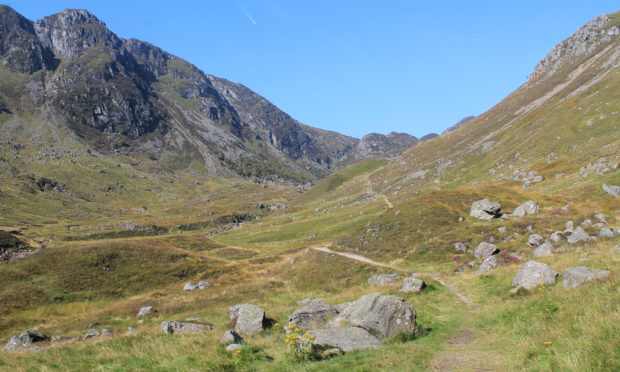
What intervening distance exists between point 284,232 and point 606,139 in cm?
9600

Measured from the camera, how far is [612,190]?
4547cm

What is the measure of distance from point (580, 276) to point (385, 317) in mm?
9782

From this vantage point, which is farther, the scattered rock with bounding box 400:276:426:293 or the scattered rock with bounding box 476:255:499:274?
the scattered rock with bounding box 476:255:499:274

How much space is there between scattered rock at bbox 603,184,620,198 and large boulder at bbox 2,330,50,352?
6747 cm

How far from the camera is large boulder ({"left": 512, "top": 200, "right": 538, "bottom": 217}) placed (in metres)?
42.9

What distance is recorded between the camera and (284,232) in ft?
388

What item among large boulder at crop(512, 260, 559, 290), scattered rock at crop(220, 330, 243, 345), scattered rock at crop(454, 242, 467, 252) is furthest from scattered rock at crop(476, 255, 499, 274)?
scattered rock at crop(220, 330, 243, 345)

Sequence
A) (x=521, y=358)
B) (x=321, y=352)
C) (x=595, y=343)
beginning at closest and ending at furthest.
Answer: (x=595, y=343)
(x=521, y=358)
(x=321, y=352)

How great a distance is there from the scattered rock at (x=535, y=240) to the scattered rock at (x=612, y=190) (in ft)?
70.0

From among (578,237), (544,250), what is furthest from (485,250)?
(578,237)

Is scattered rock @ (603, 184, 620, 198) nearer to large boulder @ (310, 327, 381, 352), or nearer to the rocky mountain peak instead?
large boulder @ (310, 327, 381, 352)

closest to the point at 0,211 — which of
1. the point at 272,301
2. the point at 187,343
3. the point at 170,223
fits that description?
the point at 170,223

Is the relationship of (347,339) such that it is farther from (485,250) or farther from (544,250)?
(485,250)

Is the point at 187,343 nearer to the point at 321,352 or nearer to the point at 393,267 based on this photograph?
the point at 321,352
